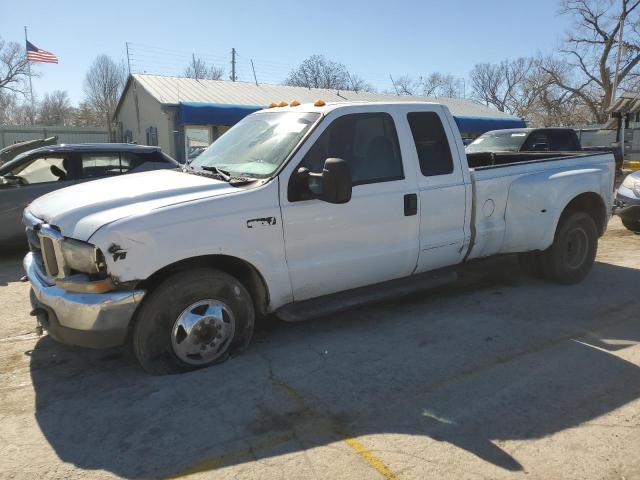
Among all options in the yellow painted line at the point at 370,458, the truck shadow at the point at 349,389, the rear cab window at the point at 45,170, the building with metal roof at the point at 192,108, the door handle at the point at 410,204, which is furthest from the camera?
the building with metal roof at the point at 192,108

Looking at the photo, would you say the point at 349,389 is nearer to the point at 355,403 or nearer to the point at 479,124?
the point at 355,403

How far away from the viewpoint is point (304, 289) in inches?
165

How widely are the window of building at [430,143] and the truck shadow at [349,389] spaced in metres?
1.40

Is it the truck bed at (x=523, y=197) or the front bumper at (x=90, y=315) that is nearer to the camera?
the front bumper at (x=90, y=315)

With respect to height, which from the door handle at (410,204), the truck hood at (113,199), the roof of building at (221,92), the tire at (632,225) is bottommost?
the tire at (632,225)

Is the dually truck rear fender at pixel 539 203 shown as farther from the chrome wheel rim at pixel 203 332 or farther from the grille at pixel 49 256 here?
the grille at pixel 49 256

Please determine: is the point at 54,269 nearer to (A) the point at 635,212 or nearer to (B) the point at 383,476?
(B) the point at 383,476

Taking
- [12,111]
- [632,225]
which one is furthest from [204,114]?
[12,111]

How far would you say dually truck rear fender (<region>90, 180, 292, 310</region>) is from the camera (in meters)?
3.37

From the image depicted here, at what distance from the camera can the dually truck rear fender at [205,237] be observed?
3365 millimetres

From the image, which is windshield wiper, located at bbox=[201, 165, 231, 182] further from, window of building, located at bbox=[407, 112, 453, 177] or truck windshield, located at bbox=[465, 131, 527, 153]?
truck windshield, located at bbox=[465, 131, 527, 153]

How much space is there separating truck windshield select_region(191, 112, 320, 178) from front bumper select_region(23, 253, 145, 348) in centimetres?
134

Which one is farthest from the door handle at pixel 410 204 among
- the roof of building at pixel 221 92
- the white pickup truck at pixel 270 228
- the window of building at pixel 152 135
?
the window of building at pixel 152 135

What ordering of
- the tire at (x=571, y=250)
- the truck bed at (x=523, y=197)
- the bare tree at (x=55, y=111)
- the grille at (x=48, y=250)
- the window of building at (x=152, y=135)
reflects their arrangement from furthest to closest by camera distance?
the bare tree at (x=55, y=111) < the window of building at (x=152, y=135) < the tire at (x=571, y=250) < the truck bed at (x=523, y=197) < the grille at (x=48, y=250)
